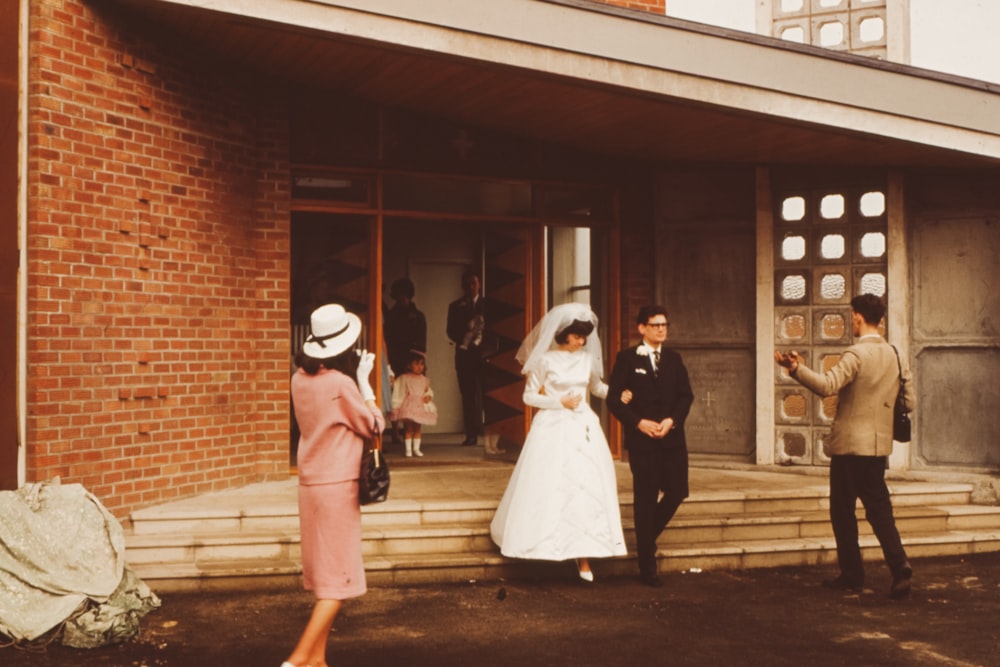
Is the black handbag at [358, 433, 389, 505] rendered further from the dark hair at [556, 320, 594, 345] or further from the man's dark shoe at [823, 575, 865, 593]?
the man's dark shoe at [823, 575, 865, 593]

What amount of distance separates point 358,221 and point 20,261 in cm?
342

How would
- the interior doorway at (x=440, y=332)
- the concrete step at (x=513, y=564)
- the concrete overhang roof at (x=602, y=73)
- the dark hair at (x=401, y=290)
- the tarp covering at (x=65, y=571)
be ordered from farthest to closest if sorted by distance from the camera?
the interior doorway at (x=440, y=332) < the dark hair at (x=401, y=290) < the concrete overhang roof at (x=602, y=73) < the concrete step at (x=513, y=564) < the tarp covering at (x=65, y=571)

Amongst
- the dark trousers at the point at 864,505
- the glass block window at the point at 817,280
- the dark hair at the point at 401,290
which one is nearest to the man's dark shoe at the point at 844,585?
the dark trousers at the point at 864,505

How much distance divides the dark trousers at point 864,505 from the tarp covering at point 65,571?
429cm

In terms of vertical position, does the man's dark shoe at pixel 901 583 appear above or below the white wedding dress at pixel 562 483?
below

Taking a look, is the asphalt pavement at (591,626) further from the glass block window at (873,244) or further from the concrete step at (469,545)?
the glass block window at (873,244)

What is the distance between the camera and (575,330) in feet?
25.4

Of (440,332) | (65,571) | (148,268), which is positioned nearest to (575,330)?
(148,268)

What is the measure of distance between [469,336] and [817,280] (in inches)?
143

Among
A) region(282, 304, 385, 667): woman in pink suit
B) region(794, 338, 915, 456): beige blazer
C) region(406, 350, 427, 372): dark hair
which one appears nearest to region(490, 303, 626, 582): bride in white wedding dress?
region(794, 338, 915, 456): beige blazer

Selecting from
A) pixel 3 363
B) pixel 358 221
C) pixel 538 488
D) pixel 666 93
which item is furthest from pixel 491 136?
pixel 3 363

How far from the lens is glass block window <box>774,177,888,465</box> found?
10.8 m

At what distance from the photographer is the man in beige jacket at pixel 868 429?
24.2 feet

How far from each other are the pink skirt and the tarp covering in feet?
5.14
